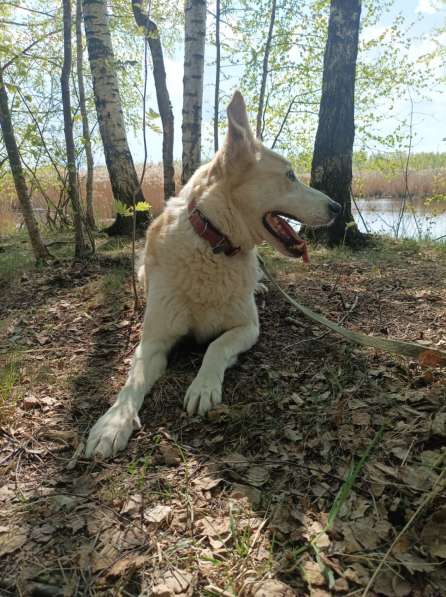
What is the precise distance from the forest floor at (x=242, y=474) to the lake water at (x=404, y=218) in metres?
4.86

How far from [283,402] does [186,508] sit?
0.78 m

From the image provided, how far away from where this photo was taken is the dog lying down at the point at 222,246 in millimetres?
2520

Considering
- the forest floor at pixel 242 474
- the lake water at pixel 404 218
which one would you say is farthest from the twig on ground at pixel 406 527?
the lake water at pixel 404 218

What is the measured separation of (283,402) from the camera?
2014mm

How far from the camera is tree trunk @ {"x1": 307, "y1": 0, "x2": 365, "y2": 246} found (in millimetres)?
5492

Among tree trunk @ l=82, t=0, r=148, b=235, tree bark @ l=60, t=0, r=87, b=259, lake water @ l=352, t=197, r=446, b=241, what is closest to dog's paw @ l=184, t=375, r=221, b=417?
tree bark @ l=60, t=0, r=87, b=259

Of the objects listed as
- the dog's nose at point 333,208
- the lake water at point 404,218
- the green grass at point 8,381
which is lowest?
the green grass at point 8,381

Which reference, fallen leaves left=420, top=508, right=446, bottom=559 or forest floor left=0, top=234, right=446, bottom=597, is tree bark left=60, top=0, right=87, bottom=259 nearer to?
forest floor left=0, top=234, right=446, bottom=597

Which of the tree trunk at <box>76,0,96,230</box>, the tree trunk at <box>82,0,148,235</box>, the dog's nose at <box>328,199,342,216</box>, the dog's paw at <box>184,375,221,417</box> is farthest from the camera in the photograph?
the tree trunk at <box>76,0,96,230</box>

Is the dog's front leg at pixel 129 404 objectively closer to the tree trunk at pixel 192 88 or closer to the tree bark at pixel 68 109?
the tree bark at pixel 68 109

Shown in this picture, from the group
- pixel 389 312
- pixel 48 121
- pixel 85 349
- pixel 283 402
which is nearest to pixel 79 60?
pixel 48 121

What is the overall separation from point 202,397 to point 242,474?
54 cm

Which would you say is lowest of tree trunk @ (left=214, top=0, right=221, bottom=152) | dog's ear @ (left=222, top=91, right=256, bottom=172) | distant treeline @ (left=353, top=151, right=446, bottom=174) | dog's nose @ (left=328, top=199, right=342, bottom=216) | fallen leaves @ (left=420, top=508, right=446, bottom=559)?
fallen leaves @ (left=420, top=508, right=446, bottom=559)

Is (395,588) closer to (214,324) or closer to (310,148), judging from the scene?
(214,324)
